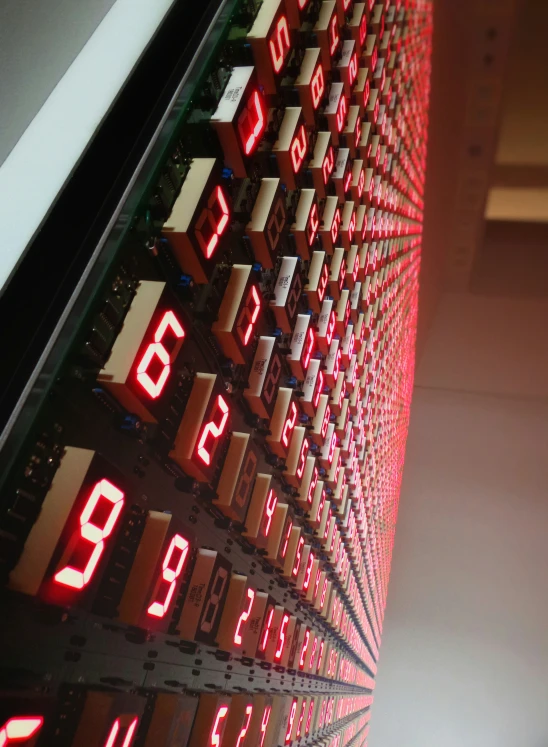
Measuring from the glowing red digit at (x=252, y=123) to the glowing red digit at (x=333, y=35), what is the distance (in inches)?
51.3

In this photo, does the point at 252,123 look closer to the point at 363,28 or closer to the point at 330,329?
the point at 330,329

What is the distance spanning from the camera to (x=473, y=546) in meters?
13.7

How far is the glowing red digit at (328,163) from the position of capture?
3.62 meters

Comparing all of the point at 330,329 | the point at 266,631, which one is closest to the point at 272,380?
the point at 330,329

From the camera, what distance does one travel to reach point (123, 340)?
184 cm

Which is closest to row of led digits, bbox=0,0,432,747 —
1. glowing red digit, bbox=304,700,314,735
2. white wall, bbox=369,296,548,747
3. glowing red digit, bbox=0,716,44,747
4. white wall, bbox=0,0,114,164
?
glowing red digit, bbox=0,716,44,747

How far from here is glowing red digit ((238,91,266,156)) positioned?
245 centimetres

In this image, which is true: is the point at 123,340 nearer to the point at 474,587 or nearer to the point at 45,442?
the point at 45,442

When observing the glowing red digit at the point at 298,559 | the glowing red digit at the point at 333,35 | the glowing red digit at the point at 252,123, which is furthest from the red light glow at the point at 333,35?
the glowing red digit at the point at 298,559

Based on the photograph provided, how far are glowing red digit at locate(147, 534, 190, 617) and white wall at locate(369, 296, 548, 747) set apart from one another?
12354 millimetres

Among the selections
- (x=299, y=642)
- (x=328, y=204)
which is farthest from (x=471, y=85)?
(x=299, y=642)

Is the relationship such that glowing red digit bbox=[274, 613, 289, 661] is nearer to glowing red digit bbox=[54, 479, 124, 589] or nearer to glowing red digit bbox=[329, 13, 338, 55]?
glowing red digit bbox=[54, 479, 124, 589]

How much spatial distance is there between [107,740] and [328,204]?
10.5 feet

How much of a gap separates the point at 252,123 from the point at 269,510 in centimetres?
197
